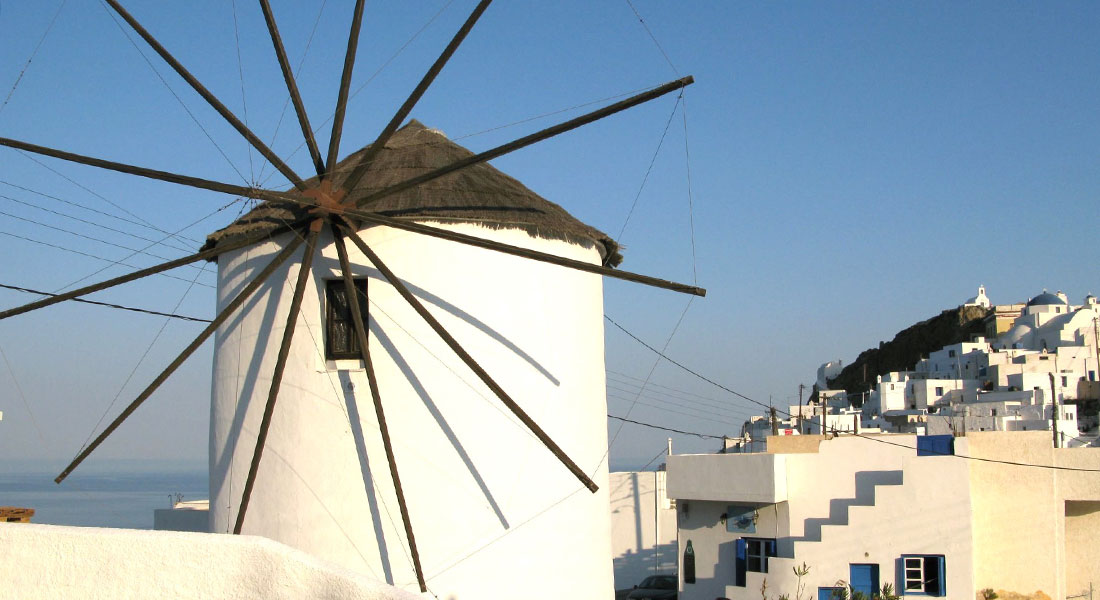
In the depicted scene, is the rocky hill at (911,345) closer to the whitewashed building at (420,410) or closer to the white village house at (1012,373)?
the white village house at (1012,373)

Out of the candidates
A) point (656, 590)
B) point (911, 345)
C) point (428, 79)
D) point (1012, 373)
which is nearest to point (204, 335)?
point (428, 79)

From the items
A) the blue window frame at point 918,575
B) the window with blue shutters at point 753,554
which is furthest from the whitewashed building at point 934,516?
the window with blue shutters at point 753,554

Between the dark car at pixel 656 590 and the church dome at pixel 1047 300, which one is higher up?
the church dome at pixel 1047 300

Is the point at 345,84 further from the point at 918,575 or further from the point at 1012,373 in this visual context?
the point at 1012,373

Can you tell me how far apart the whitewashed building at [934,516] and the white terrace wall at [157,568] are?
41.9ft

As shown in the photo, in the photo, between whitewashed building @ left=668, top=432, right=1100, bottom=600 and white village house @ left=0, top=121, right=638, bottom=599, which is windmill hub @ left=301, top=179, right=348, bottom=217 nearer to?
white village house @ left=0, top=121, right=638, bottom=599

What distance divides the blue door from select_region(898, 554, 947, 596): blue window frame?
1.22ft

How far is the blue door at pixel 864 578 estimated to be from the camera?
54.2ft

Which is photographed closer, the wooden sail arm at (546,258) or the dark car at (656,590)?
the wooden sail arm at (546,258)

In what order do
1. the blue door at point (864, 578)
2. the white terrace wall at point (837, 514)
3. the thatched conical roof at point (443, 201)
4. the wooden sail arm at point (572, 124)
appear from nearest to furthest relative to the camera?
the wooden sail arm at point (572, 124) → the thatched conical roof at point (443, 201) → the white terrace wall at point (837, 514) → the blue door at point (864, 578)

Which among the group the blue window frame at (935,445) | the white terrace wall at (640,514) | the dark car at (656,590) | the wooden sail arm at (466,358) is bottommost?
the dark car at (656,590)

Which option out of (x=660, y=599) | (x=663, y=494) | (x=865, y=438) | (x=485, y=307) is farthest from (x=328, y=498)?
(x=663, y=494)

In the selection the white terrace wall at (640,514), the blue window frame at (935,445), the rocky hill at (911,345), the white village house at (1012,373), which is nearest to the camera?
the blue window frame at (935,445)

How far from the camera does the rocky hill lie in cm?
7475
